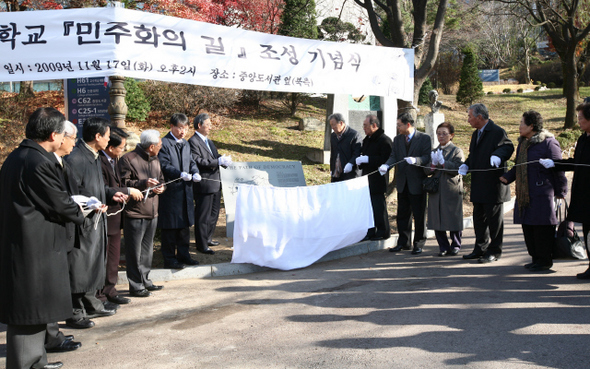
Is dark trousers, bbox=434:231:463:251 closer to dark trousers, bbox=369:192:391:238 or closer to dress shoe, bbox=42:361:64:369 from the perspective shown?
dark trousers, bbox=369:192:391:238

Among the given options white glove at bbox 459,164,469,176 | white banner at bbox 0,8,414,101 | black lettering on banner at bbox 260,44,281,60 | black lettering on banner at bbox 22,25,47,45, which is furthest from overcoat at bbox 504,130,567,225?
black lettering on banner at bbox 22,25,47,45

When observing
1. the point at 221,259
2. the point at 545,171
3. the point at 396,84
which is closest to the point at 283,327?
the point at 221,259

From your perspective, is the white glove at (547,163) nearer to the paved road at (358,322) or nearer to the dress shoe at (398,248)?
the paved road at (358,322)

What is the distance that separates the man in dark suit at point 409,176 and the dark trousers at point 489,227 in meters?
0.88

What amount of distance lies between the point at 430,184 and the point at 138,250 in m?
4.18

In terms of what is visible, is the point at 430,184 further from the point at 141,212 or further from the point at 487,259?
the point at 141,212

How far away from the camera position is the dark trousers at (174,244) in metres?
6.80

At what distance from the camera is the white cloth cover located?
6.82 meters

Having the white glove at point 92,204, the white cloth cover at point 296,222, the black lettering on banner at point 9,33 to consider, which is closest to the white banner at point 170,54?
the black lettering on banner at point 9,33

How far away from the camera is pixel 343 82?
8.80 m

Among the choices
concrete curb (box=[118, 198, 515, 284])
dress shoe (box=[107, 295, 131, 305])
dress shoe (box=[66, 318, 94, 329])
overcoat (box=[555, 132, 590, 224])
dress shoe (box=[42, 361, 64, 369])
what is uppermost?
overcoat (box=[555, 132, 590, 224])

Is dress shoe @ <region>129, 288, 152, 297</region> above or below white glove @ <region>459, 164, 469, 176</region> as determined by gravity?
below

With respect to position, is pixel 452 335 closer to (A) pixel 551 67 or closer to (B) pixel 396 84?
(B) pixel 396 84

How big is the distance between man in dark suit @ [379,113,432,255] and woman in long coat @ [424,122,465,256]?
0.88ft
